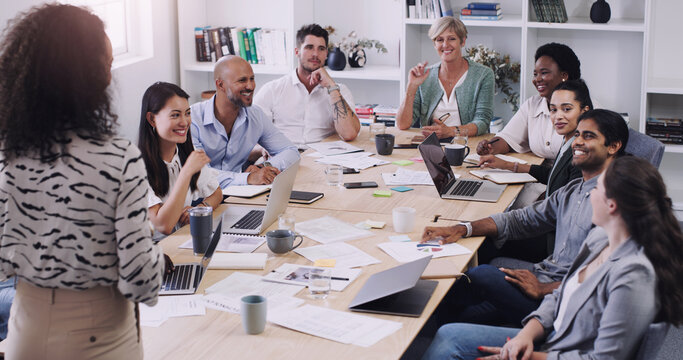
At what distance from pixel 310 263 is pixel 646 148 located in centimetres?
160

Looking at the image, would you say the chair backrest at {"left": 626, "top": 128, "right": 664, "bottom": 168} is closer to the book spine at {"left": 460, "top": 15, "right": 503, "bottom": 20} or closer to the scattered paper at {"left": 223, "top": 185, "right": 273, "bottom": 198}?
the scattered paper at {"left": 223, "top": 185, "right": 273, "bottom": 198}

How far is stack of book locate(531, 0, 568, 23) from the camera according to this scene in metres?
4.96

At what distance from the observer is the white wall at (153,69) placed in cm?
491

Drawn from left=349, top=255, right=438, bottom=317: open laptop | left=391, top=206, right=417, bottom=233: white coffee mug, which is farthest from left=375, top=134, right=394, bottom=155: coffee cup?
left=349, top=255, right=438, bottom=317: open laptop

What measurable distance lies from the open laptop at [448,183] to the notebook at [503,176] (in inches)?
2.4

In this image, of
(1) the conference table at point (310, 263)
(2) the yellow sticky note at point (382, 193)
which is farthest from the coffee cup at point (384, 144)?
(2) the yellow sticky note at point (382, 193)

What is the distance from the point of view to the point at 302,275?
2312mm

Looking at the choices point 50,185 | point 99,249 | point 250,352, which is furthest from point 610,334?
point 50,185

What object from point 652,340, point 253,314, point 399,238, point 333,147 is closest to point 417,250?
point 399,238

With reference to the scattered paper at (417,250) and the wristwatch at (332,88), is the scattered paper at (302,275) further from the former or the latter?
the wristwatch at (332,88)

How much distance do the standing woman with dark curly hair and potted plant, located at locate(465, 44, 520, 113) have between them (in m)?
3.96

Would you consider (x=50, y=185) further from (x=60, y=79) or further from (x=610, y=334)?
(x=610, y=334)

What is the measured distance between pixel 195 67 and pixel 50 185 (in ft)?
13.7

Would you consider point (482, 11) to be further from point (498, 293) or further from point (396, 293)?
point (396, 293)
